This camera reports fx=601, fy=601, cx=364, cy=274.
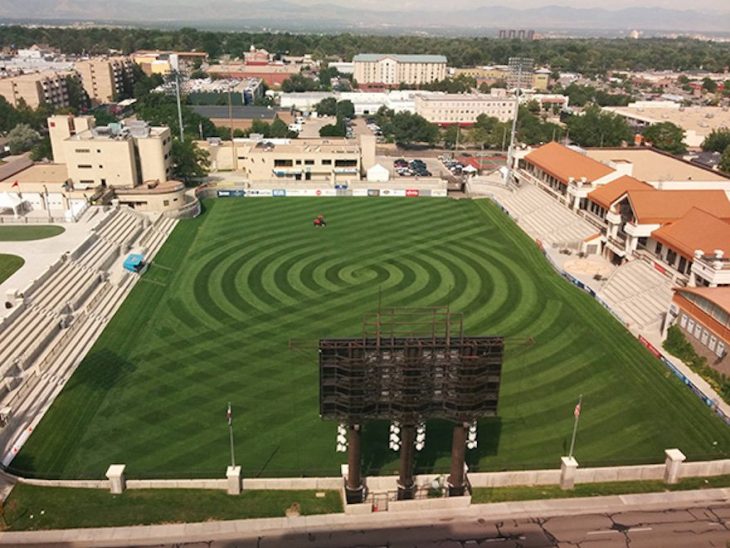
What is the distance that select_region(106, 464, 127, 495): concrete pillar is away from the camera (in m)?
31.5

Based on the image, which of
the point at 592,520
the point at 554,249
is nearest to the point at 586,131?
the point at 554,249

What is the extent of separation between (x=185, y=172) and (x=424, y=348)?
71007mm

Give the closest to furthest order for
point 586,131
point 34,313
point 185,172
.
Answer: point 34,313 → point 185,172 → point 586,131

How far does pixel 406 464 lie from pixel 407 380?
4814 mm

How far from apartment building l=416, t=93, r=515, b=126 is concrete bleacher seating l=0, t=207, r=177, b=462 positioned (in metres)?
111

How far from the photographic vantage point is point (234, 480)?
31.8 metres

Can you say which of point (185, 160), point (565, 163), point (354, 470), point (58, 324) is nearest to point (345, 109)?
point (185, 160)

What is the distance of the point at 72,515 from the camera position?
3022 centimetres

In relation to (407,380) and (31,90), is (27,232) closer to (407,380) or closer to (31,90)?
(407,380)

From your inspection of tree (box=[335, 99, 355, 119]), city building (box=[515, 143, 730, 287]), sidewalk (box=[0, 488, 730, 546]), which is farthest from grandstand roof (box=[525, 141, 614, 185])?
tree (box=[335, 99, 355, 119])

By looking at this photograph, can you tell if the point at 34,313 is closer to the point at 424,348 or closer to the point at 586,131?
the point at 424,348

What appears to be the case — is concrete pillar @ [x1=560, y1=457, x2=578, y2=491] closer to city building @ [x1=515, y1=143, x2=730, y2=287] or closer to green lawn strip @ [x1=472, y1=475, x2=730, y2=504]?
green lawn strip @ [x1=472, y1=475, x2=730, y2=504]

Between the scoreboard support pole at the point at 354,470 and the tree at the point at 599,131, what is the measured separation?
114936 millimetres

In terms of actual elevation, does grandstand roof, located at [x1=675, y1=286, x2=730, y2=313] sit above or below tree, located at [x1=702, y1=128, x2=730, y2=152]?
above
